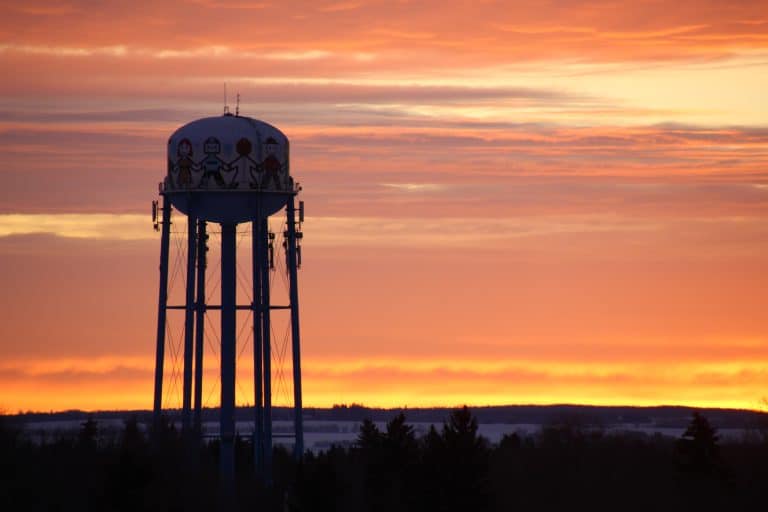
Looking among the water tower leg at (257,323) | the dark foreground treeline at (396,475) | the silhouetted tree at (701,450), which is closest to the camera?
the dark foreground treeline at (396,475)

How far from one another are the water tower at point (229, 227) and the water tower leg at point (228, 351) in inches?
1.6

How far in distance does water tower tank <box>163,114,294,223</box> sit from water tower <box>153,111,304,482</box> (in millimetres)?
39

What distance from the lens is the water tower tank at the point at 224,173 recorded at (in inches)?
3369

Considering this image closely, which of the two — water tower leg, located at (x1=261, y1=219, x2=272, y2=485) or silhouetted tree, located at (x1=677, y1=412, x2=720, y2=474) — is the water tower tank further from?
silhouetted tree, located at (x1=677, y1=412, x2=720, y2=474)

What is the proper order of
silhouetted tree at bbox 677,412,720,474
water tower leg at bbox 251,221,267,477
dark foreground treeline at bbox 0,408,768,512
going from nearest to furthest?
dark foreground treeline at bbox 0,408,768,512
water tower leg at bbox 251,221,267,477
silhouetted tree at bbox 677,412,720,474

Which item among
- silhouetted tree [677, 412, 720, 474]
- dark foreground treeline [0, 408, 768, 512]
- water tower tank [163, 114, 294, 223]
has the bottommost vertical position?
dark foreground treeline [0, 408, 768, 512]

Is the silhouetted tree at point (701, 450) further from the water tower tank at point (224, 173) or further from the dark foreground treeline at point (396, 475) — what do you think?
the water tower tank at point (224, 173)

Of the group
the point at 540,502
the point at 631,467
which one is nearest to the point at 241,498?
the point at 540,502

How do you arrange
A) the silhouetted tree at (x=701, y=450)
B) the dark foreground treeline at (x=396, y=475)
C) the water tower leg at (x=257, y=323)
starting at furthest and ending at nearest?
the silhouetted tree at (x=701, y=450)
the water tower leg at (x=257, y=323)
the dark foreground treeline at (x=396, y=475)

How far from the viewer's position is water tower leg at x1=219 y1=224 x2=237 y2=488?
286ft

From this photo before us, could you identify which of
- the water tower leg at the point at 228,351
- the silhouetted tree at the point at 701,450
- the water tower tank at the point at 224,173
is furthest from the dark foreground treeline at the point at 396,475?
the water tower tank at the point at 224,173

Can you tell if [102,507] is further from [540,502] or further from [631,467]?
[631,467]

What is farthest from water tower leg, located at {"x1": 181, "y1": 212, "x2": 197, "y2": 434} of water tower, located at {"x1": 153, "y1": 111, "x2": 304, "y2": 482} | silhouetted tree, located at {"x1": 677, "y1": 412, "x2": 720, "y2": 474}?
silhouetted tree, located at {"x1": 677, "y1": 412, "x2": 720, "y2": 474}

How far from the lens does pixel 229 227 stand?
87.1m
